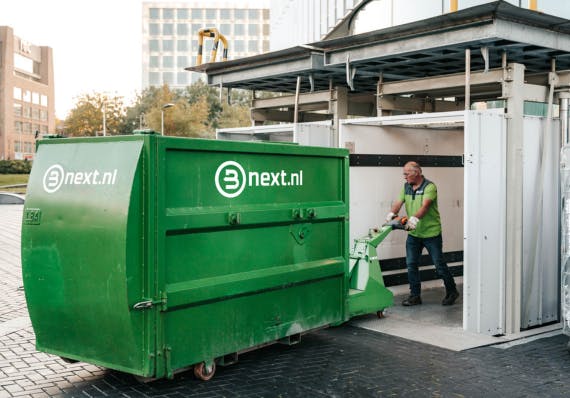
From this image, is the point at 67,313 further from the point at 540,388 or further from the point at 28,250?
the point at 540,388

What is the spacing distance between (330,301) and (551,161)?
3.19 meters

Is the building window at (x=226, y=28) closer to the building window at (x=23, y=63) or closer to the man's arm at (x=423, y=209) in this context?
the building window at (x=23, y=63)

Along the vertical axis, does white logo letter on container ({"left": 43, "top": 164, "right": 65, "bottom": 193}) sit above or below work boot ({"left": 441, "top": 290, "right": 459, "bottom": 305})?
above

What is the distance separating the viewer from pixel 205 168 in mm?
6027

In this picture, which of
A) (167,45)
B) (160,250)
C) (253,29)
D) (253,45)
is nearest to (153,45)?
(167,45)

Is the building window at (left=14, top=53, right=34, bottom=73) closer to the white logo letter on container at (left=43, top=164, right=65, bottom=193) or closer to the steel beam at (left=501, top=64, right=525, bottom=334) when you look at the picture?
the steel beam at (left=501, top=64, right=525, bottom=334)

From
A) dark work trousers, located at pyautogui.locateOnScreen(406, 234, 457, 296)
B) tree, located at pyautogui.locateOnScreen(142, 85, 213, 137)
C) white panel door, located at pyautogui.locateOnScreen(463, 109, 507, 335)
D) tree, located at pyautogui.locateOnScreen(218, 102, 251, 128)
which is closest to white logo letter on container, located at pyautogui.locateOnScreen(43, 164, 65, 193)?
white panel door, located at pyautogui.locateOnScreen(463, 109, 507, 335)

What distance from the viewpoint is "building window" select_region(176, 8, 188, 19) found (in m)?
123

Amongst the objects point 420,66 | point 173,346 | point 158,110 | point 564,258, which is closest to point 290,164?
point 173,346

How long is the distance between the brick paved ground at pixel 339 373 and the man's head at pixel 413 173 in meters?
2.24

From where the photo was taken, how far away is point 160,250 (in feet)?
18.4

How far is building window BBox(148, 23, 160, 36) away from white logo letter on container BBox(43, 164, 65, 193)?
12216cm

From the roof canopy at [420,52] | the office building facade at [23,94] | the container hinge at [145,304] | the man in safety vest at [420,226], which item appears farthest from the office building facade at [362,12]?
the office building facade at [23,94]

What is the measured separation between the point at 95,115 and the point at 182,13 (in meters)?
62.4
